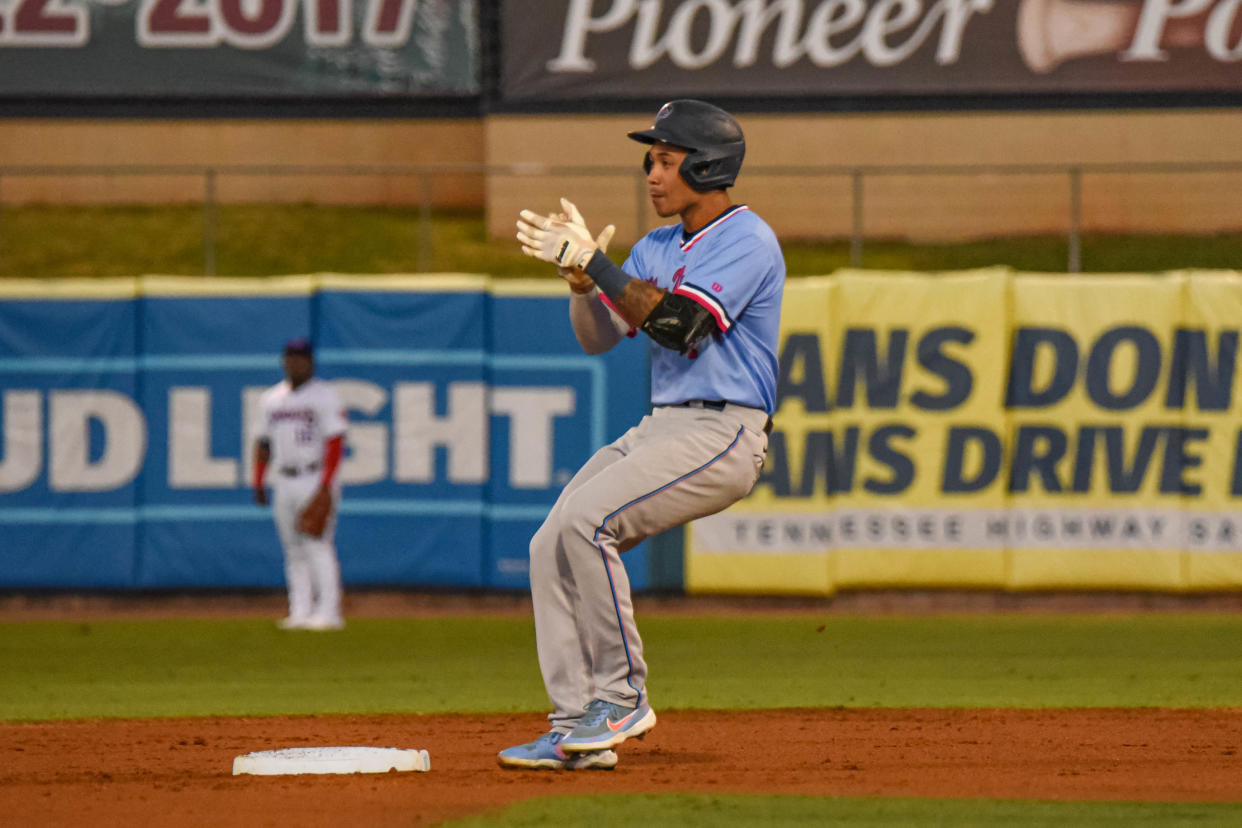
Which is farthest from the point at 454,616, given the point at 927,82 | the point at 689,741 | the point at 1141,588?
the point at 927,82

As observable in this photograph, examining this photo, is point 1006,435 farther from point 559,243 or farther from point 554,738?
point 559,243

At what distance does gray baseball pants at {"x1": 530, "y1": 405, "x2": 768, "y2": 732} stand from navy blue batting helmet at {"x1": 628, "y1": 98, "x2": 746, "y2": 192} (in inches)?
29.3

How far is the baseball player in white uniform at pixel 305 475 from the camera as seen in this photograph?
11.8 m

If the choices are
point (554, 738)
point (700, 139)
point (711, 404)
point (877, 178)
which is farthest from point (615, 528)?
point (877, 178)

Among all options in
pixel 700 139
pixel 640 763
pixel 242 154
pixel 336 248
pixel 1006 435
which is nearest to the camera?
pixel 700 139

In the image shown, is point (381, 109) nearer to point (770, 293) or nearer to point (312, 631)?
point (312, 631)

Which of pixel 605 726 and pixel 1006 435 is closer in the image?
pixel 605 726

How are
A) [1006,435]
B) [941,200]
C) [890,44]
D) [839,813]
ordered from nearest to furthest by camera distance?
[839,813], [1006,435], [941,200], [890,44]

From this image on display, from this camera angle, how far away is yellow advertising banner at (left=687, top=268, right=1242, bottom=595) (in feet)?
40.6

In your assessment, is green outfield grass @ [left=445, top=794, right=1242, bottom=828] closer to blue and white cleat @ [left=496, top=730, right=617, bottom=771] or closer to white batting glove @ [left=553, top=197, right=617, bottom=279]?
blue and white cleat @ [left=496, top=730, right=617, bottom=771]

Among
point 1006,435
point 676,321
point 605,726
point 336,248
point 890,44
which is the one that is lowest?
point 605,726

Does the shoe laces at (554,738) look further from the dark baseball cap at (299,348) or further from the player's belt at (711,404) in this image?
the dark baseball cap at (299,348)

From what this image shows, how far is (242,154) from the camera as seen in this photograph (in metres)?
21.9

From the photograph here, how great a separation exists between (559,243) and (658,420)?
673 mm
